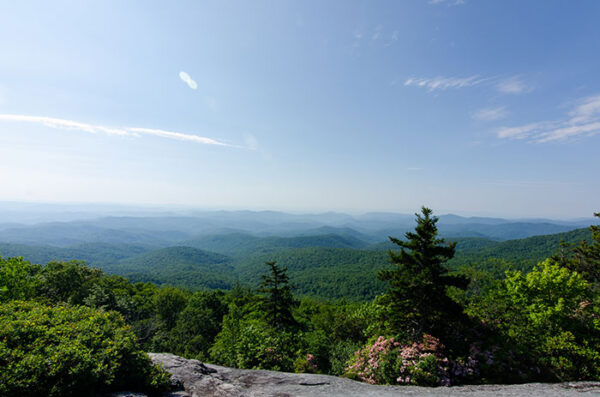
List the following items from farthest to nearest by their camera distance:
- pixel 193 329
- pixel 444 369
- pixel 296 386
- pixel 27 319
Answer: pixel 193 329
pixel 444 369
pixel 296 386
pixel 27 319

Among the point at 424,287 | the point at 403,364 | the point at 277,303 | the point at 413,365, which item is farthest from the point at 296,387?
the point at 277,303

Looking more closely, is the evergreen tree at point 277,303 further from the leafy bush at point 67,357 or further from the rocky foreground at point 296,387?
the leafy bush at point 67,357

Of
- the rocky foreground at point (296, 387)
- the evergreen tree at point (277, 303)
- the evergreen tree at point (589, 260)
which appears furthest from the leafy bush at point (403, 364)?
the evergreen tree at point (589, 260)

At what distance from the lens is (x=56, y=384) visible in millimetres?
6094

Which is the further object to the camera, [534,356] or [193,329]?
[193,329]

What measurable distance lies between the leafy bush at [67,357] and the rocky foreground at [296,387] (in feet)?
5.11

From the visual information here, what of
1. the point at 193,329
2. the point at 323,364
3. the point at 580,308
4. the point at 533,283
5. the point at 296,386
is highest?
Result: the point at 533,283

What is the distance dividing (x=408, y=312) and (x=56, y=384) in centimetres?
1543

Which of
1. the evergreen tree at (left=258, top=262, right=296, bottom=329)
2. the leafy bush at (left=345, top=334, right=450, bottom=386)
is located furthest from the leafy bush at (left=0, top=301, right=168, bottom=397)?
the evergreen tree at (left=258, top=262, right=296, bottom=329)

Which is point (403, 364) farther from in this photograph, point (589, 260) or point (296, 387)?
point (589, 260)

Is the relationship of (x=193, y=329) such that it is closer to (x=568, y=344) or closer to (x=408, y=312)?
(x=408, y=312)

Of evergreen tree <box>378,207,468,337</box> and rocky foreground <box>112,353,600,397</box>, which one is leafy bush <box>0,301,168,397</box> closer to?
rocky foreground <box>112,353,600,397</box>

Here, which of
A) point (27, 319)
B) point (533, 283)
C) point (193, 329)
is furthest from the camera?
point (193, 329)

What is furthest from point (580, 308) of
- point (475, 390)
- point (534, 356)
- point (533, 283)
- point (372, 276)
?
point (372, 276)
